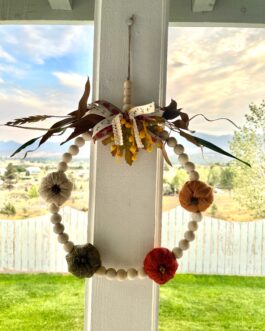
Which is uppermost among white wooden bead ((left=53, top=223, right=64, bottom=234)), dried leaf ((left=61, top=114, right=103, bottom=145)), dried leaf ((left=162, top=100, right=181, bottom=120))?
dried leaf ((left=162, top=100, right=181, bottom=120))

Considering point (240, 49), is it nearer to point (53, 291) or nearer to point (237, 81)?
point (237, 81)

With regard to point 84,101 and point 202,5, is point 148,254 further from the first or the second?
point 202,5

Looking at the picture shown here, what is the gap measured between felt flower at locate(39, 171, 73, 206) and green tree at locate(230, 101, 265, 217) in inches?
13.2

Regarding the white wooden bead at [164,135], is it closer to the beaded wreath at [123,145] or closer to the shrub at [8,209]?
the beaded wreath at [123,145]

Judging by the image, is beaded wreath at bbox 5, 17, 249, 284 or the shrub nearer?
beaded wreath at bbox 5, 17, 249, 284

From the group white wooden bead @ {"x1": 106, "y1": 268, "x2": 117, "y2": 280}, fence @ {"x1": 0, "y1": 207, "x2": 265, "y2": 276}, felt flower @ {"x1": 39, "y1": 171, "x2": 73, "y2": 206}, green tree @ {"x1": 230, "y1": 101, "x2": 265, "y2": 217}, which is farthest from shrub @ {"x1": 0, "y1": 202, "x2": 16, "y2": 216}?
green tree @ {"x1": 230, "y1": 101, "x2": 265, "y2": 217}

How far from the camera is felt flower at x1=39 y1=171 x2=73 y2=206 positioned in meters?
0.61

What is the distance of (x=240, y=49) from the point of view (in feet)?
2.30

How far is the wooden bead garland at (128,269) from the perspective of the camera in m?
0.62

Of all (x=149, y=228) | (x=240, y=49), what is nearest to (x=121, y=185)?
(x=149, y=228)

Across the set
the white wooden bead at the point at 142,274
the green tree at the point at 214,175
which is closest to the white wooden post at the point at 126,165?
the white wooden bead at the point at 142,274

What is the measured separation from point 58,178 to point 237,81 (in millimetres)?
400

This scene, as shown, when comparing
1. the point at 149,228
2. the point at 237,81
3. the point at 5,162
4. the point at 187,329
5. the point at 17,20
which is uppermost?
the point at 17,20

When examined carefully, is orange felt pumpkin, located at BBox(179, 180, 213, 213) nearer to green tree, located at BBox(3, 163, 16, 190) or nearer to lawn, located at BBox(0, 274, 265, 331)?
lawn, located at BBox(0, 274, 265, 331)
